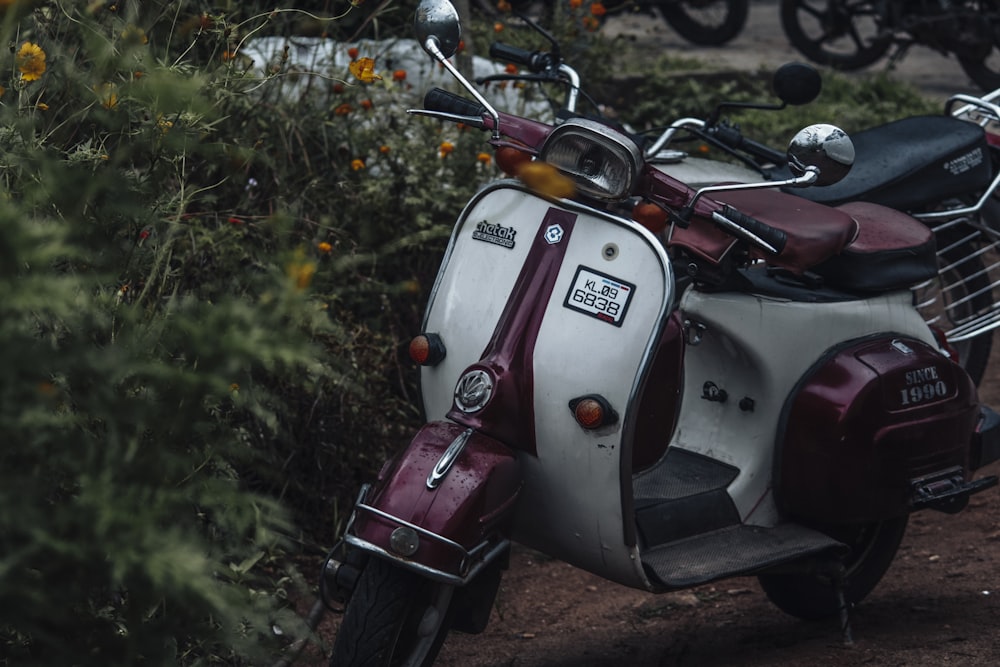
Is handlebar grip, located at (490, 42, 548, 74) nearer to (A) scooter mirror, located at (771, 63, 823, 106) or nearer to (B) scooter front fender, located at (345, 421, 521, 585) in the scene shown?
(A) scooter mirror, located at (771, 63, 823, 106)

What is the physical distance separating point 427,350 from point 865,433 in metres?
0.98

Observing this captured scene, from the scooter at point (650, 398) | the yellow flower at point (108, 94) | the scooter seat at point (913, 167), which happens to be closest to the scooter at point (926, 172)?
the scooter seat at point (913, 167)

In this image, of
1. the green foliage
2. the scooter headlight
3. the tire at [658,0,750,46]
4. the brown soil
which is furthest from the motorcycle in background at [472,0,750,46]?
the scooter headlight

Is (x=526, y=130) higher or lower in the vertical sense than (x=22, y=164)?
higher

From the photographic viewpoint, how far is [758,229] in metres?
2.62

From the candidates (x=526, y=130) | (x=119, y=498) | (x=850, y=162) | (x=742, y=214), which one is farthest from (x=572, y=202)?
(x=119, y=498)

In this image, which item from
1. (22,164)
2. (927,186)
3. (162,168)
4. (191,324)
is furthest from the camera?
(927,186)

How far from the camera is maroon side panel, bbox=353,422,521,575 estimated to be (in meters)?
2.43

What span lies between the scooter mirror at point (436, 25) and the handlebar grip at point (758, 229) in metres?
0.68

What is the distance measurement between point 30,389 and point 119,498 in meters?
0.16

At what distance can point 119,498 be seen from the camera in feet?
5.03

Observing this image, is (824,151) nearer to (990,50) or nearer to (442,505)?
(442,505)

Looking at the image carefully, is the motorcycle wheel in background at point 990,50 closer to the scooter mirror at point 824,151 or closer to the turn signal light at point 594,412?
the scooter mirror at point 824,151

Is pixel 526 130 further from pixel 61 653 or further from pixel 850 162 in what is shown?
pixel 61 653
